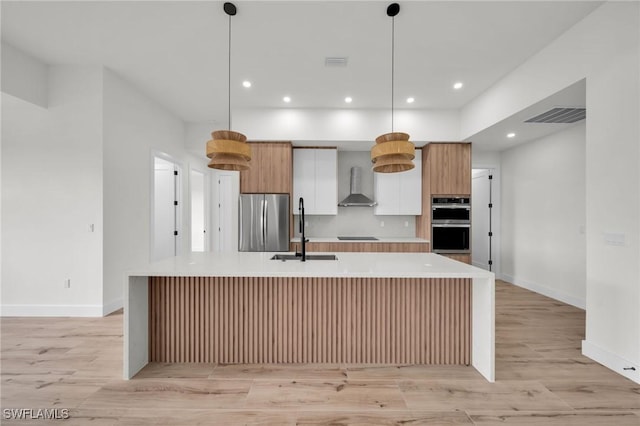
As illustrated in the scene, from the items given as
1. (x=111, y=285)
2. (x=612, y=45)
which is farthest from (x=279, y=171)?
(x=612, y=45)

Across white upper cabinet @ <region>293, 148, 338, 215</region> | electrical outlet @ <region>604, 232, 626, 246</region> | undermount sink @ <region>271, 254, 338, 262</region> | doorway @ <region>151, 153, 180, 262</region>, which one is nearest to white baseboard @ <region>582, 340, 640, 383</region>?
electrical outlet @ <region>604, 232, 626, 246</region>

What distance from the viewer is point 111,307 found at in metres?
3.81

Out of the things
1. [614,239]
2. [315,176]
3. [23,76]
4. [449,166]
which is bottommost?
[614,239]

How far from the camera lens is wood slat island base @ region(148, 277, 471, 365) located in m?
2.55

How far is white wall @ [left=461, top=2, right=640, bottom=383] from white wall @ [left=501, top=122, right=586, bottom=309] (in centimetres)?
193

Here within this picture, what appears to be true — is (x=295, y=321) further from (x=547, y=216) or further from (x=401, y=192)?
(x=547, y=216)

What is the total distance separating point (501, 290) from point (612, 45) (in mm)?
3845

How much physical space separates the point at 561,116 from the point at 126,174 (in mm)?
5850

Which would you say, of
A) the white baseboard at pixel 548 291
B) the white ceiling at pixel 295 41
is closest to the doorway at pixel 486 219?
the white baseboard at pixel 548 291

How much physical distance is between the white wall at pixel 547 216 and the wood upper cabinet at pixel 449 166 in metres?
1.19

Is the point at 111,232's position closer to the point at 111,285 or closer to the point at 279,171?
the point at 111,285

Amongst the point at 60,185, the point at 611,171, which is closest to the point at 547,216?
the point at 611,171

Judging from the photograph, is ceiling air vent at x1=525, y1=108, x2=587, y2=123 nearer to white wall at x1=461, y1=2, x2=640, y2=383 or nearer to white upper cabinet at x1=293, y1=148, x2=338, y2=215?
white wall at x1=461, y1=2, x2=640, y2=383

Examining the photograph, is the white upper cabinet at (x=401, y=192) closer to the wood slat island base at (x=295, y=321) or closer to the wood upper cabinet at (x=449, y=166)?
the wood upper cabinet at (x=449, y=166)
